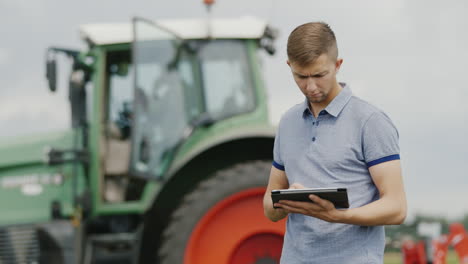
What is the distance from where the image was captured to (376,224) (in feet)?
5.49

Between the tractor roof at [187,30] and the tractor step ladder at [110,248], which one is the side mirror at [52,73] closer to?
the tractor roof at [187,30]

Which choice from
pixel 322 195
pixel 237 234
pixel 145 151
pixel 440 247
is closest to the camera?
pixel 322 195

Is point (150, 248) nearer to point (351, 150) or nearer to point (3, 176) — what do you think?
point (3, 176)

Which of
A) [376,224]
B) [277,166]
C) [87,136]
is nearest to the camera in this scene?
[376,224]

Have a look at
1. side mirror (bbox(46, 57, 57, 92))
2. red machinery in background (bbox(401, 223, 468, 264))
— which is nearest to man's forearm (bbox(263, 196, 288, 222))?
side mirror (bbox(46, 57, 57, 92))

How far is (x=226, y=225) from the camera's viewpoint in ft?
13.9

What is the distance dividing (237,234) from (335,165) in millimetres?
2561

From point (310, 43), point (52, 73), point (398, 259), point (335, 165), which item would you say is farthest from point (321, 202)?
point (398, 259)

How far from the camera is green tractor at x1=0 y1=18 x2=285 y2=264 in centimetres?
430

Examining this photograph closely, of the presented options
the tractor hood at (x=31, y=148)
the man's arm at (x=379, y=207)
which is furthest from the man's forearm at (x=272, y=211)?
the tractor hood at (x=31, y=148)

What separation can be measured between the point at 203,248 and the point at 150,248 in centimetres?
38

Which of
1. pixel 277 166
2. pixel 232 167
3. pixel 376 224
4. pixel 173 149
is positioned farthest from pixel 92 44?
pixel 376 224

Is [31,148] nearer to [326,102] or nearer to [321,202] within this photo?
[326,102]

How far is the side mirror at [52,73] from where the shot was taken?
14.9 feet
